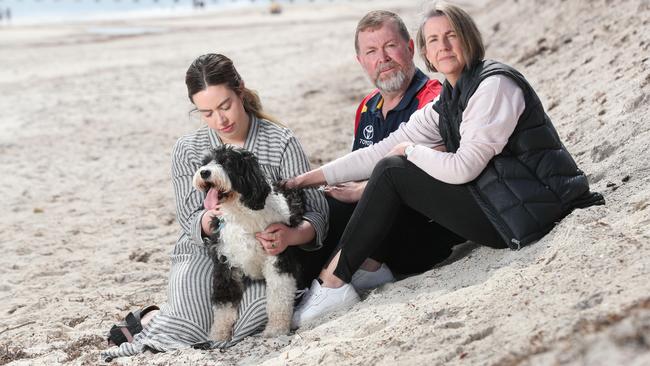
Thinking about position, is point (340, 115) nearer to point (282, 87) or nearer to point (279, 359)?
point (282, 87)

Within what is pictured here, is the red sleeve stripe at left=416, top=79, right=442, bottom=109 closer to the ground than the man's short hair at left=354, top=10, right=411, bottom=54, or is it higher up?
closer to the ground

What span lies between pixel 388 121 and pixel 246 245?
1.46 m

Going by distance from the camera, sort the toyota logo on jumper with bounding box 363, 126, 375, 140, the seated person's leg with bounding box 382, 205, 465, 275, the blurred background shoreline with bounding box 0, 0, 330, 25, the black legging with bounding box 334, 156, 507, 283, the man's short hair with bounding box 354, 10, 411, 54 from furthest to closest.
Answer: the blurred background shoreline with bounding box 0, 0, 330, 25 → the toyota logo on jumper with bounding box 363, 126, 375, 140 → the man's short hair with bounding box 354, 10, 411, 54 → the seated person's leg with bounding box 382, 205, 465, 275 → the black legging with bounding box 334, 156, 507, 283

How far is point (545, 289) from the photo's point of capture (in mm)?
3355

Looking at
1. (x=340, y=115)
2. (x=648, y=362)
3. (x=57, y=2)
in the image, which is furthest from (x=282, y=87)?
(x=57, y=2)

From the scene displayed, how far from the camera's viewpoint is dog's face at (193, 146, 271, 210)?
391cm

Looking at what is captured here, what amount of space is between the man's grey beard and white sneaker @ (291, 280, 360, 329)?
4.63 feet

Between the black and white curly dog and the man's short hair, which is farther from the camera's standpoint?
the man's short hair

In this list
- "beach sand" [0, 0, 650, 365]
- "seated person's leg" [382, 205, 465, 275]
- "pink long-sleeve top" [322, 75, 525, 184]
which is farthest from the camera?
"seated person's leg" [382, 205, 465, 275]

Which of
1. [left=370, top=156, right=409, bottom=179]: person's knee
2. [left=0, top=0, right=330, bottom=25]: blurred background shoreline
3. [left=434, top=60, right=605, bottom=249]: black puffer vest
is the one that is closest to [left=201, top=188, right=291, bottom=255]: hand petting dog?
[left=370, top=156, right=409, bottom=179]: person's knee

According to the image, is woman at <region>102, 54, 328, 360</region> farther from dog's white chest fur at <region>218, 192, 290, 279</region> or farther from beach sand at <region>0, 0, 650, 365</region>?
beach sand at <region>0, 0, 650, 365</region>

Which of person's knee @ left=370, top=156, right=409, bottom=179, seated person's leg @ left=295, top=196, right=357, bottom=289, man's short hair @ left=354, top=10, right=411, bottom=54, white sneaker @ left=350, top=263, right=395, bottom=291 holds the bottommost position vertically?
white sneaker @ left=350, top=263, right=395, bottom=291

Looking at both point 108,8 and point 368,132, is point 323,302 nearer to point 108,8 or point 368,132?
point 368,132

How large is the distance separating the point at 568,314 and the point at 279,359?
1522 millimetres
